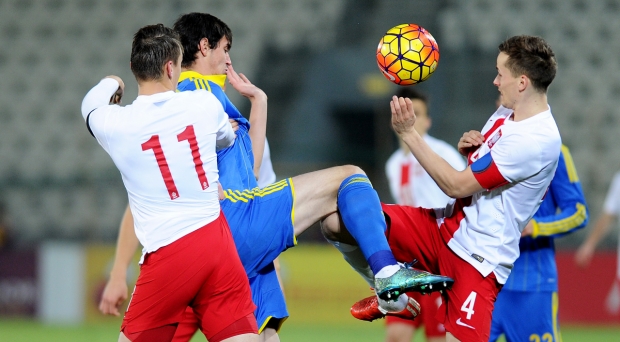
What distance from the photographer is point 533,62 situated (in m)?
4.21

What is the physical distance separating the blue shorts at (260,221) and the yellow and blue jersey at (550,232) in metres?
1.72

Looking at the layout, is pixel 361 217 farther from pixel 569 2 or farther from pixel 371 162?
pixel 569 2

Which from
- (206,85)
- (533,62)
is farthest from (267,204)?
(533,62)

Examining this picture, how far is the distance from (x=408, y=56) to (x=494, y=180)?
88 cm

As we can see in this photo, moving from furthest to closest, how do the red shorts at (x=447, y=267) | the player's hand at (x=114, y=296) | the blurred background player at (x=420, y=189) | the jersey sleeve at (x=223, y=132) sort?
Answer: the blurred background player at (x=420, y=189) → the player's hand at (x=114, y=296) → the red shorts at (x=447, y=267) → the jersey sleeve at (x=223, y=132)

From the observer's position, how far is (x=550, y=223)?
5.08 meters

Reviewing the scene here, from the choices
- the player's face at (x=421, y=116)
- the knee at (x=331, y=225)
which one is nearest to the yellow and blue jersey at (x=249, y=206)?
the knee at (x=331, y=225)

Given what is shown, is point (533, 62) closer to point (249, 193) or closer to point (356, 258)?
point (356, 258)

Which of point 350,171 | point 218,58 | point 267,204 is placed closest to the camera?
point 267,204

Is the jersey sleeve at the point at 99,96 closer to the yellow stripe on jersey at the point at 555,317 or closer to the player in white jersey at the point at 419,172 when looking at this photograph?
the yellow stripe on jersey at the point at 555,317

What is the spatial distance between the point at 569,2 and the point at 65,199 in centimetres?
880

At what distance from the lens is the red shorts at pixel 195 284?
12.3ft

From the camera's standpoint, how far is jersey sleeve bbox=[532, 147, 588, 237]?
5094 mm

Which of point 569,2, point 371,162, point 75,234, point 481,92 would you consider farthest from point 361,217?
point 569,2
